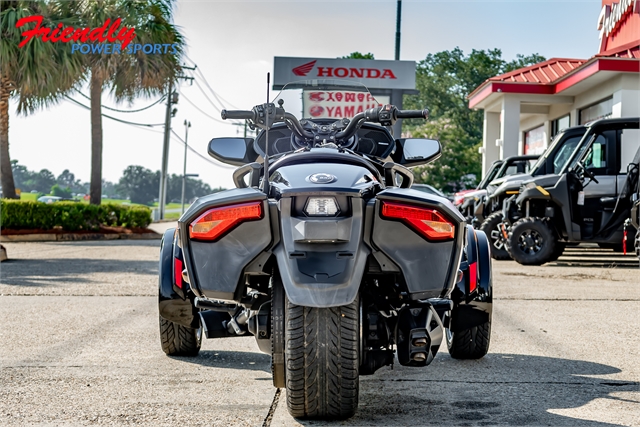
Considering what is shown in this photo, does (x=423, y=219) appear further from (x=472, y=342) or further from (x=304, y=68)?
(x=304, y=68)

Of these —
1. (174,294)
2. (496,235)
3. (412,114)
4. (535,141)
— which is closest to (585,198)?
(496,235)

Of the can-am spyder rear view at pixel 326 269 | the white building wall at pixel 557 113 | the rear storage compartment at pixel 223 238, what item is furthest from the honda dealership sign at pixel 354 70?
the rear storage compartment at pixel 223 238

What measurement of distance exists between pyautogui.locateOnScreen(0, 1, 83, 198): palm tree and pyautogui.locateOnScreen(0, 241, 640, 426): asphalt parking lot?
1255 centimetres

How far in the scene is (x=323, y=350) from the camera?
11.2ft

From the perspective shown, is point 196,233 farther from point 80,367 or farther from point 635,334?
point 635,334

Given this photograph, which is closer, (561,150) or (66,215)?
(561,150)

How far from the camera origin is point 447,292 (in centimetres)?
368

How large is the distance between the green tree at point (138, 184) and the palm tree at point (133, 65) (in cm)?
6256

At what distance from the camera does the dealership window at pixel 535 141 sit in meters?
27.7

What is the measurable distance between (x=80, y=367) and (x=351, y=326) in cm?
214

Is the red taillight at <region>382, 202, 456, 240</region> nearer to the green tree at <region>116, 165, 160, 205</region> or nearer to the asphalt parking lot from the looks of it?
the asphalt parking lot

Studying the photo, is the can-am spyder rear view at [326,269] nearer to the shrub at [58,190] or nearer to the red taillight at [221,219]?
the red taillight at [221,219]

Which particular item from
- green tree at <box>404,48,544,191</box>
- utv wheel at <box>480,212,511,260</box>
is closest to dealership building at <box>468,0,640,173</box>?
utv wheel at <box>480,212,511,260</box>

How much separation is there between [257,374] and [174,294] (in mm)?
711
